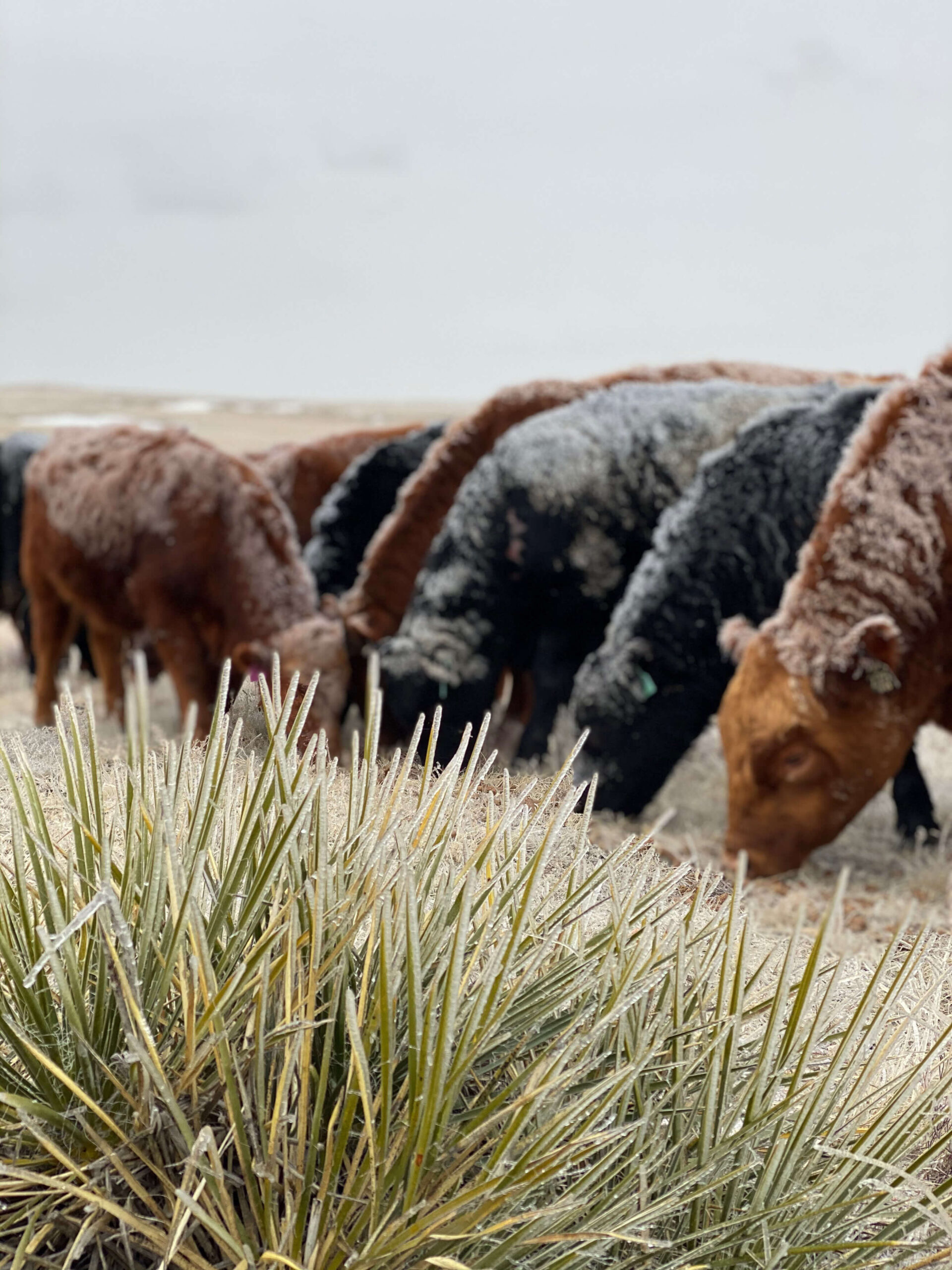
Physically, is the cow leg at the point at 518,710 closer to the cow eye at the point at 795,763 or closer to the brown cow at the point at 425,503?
the brown cow at the point at 425,503

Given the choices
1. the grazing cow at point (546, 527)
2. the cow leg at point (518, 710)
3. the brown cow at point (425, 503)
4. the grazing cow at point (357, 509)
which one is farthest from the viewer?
the grazing cow at point (357, 509)

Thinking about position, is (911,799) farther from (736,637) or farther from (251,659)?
(251,659)

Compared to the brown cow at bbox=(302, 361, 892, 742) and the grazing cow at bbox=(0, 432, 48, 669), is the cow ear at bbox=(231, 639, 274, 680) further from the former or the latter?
the grazing cow at bbox=(0, 432, 48, 669)

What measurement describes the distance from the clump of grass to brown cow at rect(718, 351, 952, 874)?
9.24ft

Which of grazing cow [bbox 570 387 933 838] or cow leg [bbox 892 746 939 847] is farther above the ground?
grazing cow [bbox 570 387 933 838]

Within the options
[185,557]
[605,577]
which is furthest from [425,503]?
[185,557]

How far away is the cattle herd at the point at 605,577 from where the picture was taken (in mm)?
→ 4238

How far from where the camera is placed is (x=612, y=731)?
5.16 meters

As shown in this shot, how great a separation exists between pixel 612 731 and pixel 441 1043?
13.9ft

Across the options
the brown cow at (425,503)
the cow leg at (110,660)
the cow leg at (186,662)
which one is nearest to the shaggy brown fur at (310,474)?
the cow leg at (110,660)

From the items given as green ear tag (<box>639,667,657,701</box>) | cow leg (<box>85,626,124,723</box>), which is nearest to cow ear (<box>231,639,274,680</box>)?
green ear tag (<box>639,667,657,701</box>)

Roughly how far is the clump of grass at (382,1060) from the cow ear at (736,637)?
3.06 meters

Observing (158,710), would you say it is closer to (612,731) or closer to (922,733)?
(612,731)

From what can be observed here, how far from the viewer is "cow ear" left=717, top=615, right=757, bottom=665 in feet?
14.6
